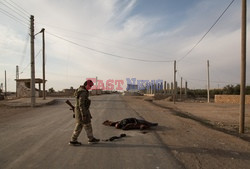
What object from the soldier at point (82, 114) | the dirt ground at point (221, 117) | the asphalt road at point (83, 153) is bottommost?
the dirt ground at point (221, 117)

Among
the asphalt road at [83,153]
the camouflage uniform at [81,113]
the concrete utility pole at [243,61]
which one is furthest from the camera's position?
the concrete utility pole at [243,61]

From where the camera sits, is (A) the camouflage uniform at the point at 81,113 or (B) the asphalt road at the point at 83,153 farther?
(A) the camouflage uniform at the point at 81,113

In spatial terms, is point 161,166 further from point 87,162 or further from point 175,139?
point 175,139

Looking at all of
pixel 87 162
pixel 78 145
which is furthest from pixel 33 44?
pixel 87 162

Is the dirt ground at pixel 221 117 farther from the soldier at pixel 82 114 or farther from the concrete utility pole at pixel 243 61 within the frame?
the soldier at pixel 82 114

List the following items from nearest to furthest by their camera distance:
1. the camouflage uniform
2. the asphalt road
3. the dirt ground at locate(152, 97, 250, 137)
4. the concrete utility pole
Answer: the asphalt road < the camouflage uniform < the concrete utility pole < the dirt ground at locate(152, 97, 250, 137)

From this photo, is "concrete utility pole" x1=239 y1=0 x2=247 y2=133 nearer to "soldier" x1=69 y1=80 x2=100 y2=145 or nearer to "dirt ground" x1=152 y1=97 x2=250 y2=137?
"dirt ground" x1=152 y1=97 x2=250 y2=137

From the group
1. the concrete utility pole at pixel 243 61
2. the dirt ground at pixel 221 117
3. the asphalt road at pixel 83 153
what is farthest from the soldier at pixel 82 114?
the dirt ground at pixel 221 117

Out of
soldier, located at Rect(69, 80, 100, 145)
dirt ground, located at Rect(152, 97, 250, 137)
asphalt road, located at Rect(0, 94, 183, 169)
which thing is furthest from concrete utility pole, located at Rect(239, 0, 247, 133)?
soldier, located at Rect(69, 80, 100, 145)

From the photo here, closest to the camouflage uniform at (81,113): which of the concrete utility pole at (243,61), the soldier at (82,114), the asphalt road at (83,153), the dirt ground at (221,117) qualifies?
the soldier at (82,114)

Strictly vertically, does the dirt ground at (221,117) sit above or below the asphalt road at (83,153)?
below

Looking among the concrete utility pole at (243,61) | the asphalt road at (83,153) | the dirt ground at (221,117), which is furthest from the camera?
the dirt ground at (221,117)

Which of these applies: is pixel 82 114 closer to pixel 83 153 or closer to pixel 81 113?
pixel 81 113

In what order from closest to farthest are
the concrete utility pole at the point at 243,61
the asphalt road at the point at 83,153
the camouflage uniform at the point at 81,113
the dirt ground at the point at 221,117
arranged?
the asphalt road at the point at 83,153 → the camouflage uniform at the point at 81,113 → the concrete utility pole at the point at 243,61 → the dirt ground at the point at 221,117
